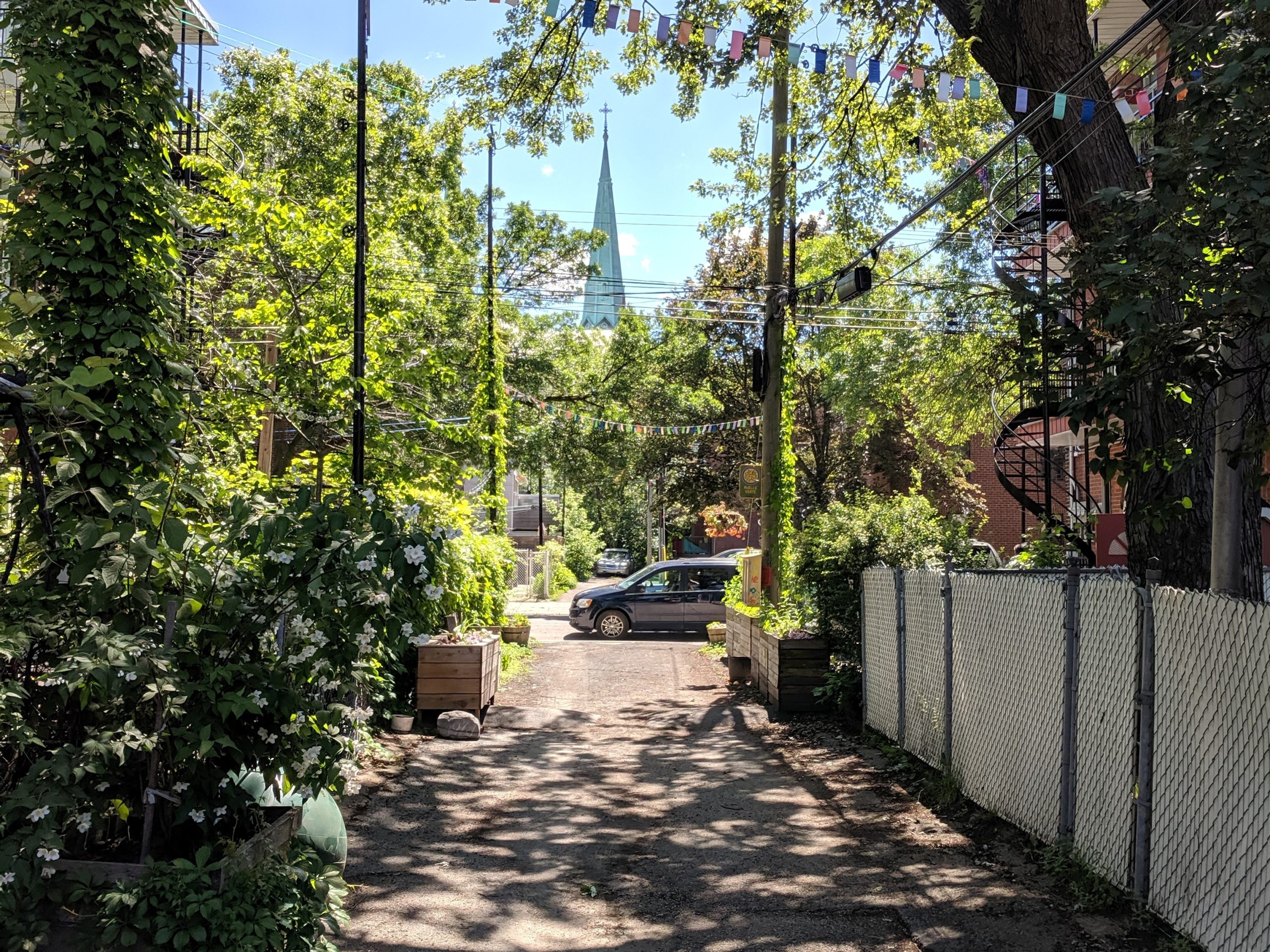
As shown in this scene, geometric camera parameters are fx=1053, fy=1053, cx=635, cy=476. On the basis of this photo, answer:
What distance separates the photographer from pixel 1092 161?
25.6 feet

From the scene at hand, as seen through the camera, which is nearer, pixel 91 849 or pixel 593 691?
pixel 91 849

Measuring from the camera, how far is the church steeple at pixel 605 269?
27.6m

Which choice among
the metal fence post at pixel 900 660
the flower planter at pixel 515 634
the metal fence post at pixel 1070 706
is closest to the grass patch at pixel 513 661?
the flower planter at pixel 515 634

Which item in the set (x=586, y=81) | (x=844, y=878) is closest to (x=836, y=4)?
(x=586, y=81)

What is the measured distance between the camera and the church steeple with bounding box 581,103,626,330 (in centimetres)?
2756

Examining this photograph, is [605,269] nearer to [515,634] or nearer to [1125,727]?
[515,634]

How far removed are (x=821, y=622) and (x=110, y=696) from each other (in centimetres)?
944

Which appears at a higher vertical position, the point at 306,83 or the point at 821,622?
the point at 306,83

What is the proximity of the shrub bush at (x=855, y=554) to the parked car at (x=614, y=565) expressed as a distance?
171 feet

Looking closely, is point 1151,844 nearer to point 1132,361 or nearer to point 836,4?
point 1132,361

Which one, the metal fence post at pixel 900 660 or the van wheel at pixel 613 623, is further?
the van wheel at pixel 613 623

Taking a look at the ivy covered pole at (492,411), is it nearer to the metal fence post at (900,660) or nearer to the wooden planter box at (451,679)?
the wooden planter box at (451,679)

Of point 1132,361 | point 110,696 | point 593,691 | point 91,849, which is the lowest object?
point 593,691

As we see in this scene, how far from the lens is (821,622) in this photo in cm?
1245
